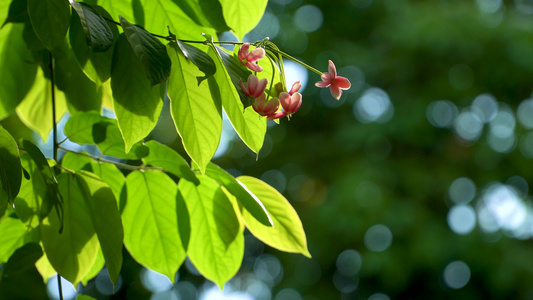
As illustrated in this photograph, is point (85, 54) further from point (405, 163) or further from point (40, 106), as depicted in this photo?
point (405, 163)

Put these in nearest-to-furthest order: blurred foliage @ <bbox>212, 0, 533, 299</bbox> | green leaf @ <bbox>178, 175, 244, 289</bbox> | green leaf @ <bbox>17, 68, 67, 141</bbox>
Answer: green leaf @ <bbox>178, 175, 244, 289</bbox> < green leaf @ <bbox>17, 68, 67, 141</bbox> < blurred foliage @ <bbox>212, 0, 533, 299</bbox>

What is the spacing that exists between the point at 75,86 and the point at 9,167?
279 mm

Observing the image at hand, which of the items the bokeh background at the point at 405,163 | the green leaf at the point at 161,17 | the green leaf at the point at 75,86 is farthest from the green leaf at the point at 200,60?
the bokeh background at the point at 405,163

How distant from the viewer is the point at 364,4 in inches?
211

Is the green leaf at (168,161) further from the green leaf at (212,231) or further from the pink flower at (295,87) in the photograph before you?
the pink flower at (295,87)

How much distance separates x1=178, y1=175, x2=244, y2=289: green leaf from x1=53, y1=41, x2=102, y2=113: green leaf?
0.17 metres

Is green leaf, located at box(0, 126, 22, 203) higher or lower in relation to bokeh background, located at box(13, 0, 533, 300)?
higher

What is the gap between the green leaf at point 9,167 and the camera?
1.43 feet

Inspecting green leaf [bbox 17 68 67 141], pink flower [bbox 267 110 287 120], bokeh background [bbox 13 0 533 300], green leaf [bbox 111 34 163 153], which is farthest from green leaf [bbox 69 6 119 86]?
bokeh background [bbox 13 0 533 300]

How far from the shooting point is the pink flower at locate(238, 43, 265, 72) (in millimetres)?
484

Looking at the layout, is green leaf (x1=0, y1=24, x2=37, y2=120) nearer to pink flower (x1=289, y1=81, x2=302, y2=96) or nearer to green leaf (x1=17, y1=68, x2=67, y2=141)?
green leaf (x1=17, y1=68, x2=67, y2=141)

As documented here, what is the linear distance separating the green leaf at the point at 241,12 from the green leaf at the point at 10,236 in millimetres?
305

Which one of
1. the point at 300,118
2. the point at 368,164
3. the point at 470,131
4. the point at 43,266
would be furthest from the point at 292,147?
the point at 43,266

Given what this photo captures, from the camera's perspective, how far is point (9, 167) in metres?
0.44
